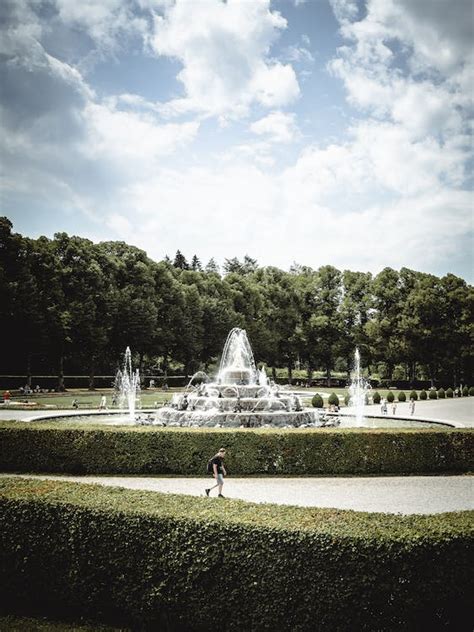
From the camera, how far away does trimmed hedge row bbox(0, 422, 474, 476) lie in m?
15.9

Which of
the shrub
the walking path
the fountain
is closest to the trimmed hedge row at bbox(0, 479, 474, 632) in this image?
the walking path

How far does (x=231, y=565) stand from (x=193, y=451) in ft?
31.5

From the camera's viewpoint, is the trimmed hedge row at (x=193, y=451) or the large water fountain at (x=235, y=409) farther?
the large water fountain at (x=235, y=409)

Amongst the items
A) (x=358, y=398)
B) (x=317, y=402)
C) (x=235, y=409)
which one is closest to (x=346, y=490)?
(x=235, y=409)

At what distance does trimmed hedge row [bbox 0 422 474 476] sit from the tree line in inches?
1241

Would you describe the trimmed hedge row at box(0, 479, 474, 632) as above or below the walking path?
above

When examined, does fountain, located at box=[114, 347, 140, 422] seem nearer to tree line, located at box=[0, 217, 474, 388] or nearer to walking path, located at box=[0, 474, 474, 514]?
tree line, located at box=[0, 217, 474, 388]

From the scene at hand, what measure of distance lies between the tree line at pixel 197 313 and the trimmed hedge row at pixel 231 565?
40620mm

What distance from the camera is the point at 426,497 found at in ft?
42.3

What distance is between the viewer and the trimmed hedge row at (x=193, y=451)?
1590cm

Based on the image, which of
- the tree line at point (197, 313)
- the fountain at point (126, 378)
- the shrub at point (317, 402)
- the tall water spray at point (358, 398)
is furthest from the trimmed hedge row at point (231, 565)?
the fountain at point (126, 378)

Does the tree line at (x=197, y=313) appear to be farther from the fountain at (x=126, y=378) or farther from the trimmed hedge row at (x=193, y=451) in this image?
the trimmed hedge row at (x=193, y=451)

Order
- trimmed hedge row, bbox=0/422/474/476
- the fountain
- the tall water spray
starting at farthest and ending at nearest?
the fountain
the tall water spray
trimmed hedge row, bbox=0/422/474/476

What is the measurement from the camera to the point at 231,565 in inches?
253
